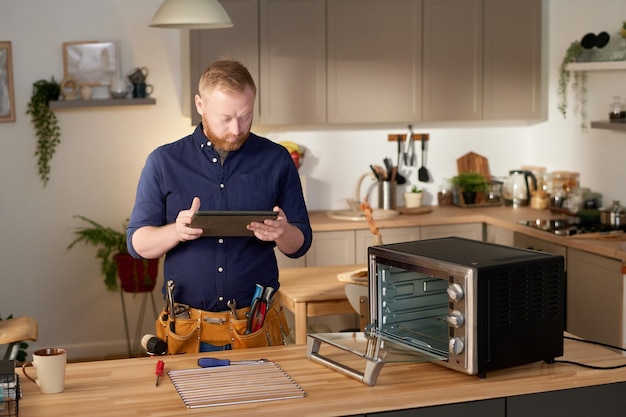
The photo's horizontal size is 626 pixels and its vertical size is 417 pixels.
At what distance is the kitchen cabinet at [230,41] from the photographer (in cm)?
588

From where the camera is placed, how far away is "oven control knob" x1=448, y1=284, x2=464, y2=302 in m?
2.63

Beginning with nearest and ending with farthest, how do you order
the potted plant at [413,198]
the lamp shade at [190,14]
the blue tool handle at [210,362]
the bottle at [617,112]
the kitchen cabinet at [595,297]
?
1. the blue tool handle at [210,362]
2. the lamp shade at [190,14]
3. the kitchen cabinet at [595,297]
4. the bottle at [617,112]
5. the potted plant at [413,198]

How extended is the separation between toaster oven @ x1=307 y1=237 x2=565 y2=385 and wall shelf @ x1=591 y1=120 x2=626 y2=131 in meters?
2.73

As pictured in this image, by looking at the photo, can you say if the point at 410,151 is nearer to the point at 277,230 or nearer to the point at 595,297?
the point at 595,297

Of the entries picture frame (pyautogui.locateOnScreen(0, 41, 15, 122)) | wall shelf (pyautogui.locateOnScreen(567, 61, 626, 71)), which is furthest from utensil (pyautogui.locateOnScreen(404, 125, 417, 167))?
picture frame (pyautogui.locateOnScreen(0, 41, 15, 122))

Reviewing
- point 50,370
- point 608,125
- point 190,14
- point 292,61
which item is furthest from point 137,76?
point 50,370

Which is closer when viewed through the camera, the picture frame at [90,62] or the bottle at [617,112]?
the bottle at [617,112]

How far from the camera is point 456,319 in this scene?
2.65 m

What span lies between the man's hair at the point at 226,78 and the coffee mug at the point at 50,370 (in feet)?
Answer: 3.43

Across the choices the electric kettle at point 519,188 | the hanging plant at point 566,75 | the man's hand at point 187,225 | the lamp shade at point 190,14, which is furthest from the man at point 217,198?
the electric kettle at point 519,188

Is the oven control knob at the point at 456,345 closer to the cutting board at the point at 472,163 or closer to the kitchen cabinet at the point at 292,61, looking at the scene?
the kitchen cabinet at the point at 292,61

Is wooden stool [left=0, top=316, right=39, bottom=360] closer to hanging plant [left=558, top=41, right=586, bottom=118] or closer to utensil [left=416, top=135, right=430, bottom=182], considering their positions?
utensil [left=416, top=135, right=430, bottom=182]

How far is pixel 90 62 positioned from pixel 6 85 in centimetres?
54

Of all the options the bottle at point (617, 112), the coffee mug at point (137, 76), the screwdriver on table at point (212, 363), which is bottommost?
the screwdriver on table at point (212, 363)
